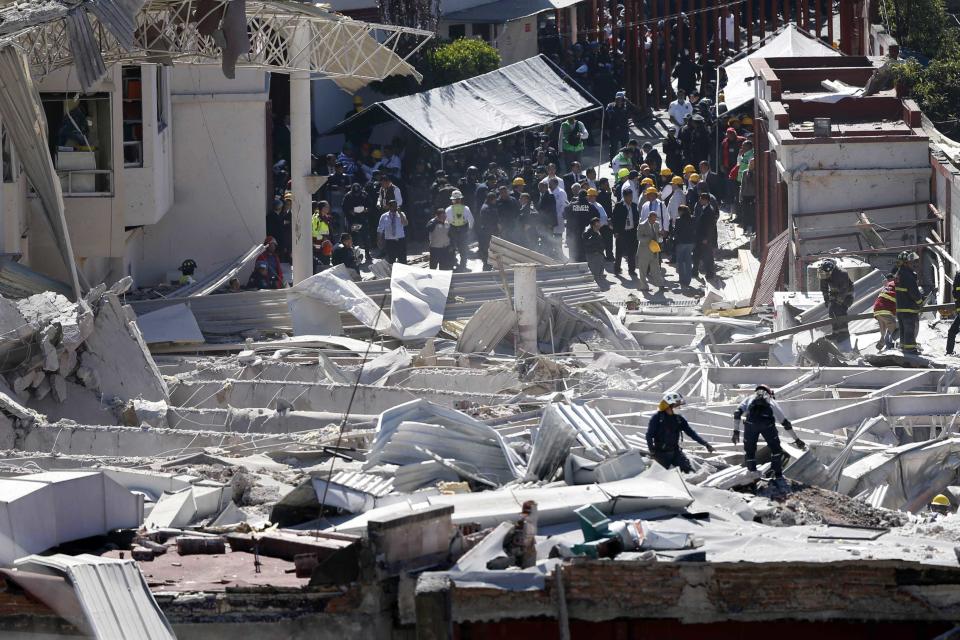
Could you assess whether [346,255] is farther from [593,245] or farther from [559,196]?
[593,245]

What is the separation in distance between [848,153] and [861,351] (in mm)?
5872

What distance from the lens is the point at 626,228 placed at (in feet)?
87.3

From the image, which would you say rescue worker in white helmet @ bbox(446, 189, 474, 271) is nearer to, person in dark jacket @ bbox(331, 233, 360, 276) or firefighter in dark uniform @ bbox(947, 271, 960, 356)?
person in dark jacket @ bbox(331, 233, 360, 276)

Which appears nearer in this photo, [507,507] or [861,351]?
[507,507]

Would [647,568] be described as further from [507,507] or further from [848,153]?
[848,153]

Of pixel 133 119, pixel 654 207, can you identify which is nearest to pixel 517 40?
pixel 654 207

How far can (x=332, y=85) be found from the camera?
34.2 metres

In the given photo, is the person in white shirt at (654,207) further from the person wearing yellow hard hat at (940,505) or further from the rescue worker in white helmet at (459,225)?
the person wearing yellow hard hat at (940,505)

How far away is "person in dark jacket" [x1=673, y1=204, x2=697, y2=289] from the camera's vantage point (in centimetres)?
2611

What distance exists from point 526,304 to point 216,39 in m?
4.99

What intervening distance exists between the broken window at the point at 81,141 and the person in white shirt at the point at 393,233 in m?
4.00

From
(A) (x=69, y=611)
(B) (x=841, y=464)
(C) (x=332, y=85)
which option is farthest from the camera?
(C) (x=332, y=85)

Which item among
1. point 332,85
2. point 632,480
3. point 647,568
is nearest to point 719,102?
point 332,85

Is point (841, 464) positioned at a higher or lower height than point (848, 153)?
lower
